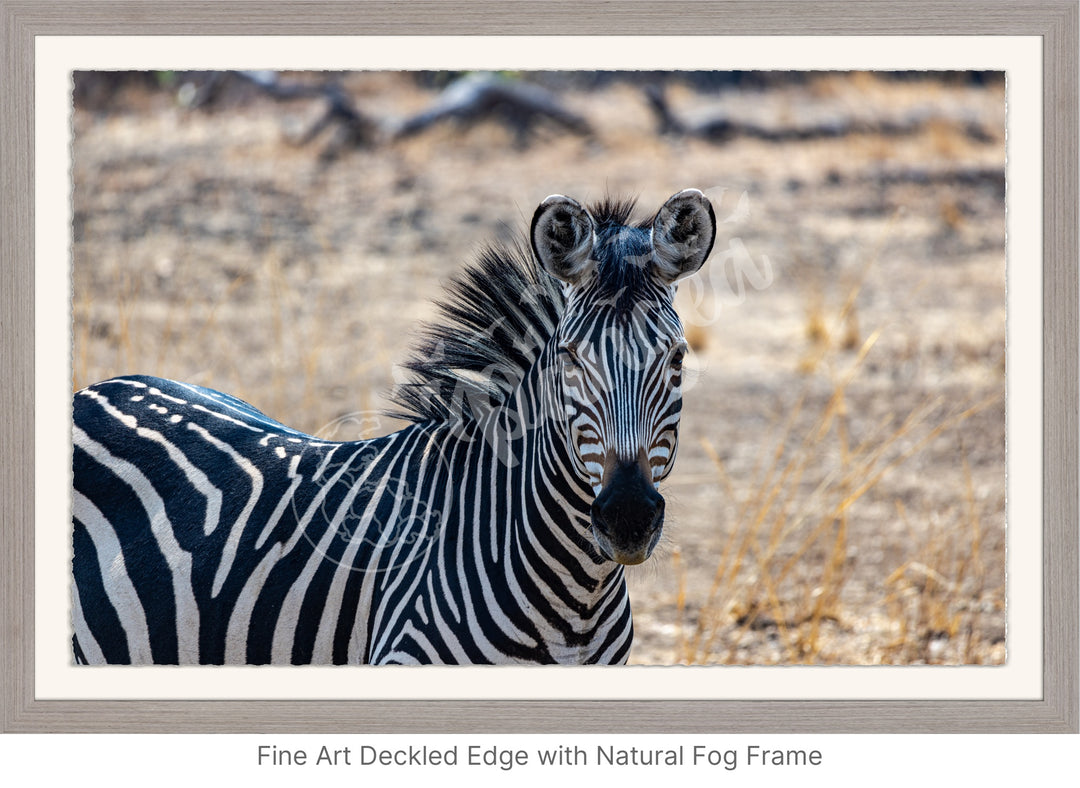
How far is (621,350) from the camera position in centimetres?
276

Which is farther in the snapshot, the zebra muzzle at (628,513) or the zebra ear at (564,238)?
the zebra ear at (564,238)

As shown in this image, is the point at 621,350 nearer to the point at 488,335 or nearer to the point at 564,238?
the point at 564,238

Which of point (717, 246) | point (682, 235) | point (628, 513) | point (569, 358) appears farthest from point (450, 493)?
point (717, 246)

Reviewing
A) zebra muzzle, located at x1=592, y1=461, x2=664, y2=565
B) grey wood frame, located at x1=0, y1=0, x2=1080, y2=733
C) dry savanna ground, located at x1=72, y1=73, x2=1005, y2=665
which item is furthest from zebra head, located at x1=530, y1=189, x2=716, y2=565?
dry savanna ground, located at x1=72, y1=73, x2=1005, y2=665

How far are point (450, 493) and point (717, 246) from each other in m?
4.22

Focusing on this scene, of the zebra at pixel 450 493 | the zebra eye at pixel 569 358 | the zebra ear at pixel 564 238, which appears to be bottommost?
the zebra at pixel 450 493

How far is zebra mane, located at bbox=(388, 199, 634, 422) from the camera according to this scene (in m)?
3.21

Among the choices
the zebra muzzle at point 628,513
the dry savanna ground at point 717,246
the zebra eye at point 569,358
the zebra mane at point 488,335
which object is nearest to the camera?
the zebra muzzle at point 628,513

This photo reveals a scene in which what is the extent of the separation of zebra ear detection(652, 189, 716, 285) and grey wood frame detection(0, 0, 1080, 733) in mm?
842

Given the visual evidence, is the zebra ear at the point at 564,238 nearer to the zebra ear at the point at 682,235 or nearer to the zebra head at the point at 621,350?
the zebra head at the point at 621,350
